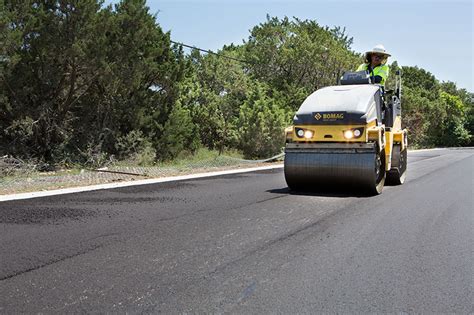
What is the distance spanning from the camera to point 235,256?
4.35 metres

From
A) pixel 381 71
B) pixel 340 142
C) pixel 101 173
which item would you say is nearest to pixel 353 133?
pixel 340 142

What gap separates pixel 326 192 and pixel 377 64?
11.3 ft

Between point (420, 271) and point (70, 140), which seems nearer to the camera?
point (420, 271)

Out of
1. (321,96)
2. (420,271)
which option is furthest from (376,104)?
(420,271)

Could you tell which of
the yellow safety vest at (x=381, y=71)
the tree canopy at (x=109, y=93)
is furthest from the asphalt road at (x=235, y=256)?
the tree canopy at (x=109, y=93)

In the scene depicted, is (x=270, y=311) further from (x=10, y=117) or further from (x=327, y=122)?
(x=10, y=117)

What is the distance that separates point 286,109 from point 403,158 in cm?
1448

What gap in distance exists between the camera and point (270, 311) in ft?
10.2

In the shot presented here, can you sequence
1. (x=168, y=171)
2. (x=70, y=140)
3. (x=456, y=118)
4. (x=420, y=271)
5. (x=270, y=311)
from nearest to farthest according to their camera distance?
(x=270, y=311) < (x=420, y=271) < (x=168, y=171) < (x=70, y=140) < (x=456, y=118)

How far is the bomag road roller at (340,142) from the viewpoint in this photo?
788 centimetres

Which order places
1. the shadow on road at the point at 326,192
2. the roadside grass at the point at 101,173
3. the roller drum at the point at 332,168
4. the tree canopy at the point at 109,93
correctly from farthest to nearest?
1. the tree canopy at the point at 109,93
2. the roadside grass at the point at 101,173
3. the shadow on road at the point at 326,192
4. the roller drum at the point at 332,168

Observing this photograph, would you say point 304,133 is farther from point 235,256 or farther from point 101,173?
point 101,173

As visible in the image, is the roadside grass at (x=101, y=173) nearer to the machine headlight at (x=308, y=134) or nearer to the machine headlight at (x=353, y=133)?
the machine headlight at (x=308, y=134)

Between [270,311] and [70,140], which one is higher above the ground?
→ [70,140]
